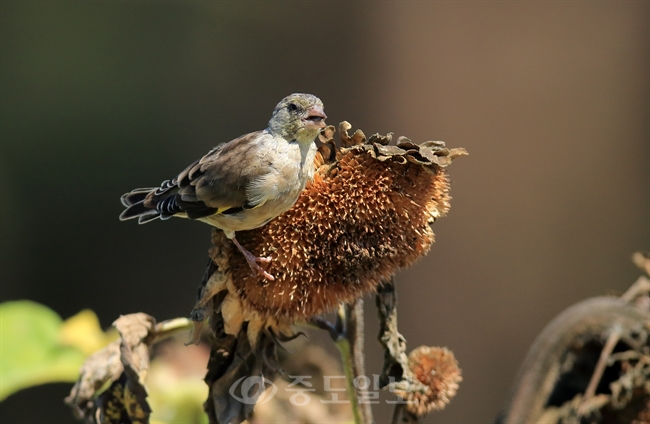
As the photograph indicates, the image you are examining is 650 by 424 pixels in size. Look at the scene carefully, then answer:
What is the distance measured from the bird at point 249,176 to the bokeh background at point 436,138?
177 cm

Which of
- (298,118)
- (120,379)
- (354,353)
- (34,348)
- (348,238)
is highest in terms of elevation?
(298,118)

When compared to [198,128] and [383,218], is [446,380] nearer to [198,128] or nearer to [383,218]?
[383,218]

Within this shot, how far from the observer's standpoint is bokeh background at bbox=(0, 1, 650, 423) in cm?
352

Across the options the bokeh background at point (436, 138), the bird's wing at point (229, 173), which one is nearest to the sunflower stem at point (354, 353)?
the bird's wing at point (229, 173)

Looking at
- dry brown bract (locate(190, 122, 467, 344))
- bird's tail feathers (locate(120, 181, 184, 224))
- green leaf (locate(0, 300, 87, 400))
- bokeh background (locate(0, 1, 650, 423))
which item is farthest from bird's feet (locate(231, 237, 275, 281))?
bokeh background (locate(0, 1, 650, 423))

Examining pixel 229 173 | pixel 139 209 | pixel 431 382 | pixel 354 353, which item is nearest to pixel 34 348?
pixel 139 209

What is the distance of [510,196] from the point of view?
3.55m

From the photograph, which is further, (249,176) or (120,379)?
(249,176)

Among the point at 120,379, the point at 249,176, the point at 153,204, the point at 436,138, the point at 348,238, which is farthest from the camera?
the point at 436,138

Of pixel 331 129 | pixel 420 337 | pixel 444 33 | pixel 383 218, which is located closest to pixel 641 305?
pixel 383 218

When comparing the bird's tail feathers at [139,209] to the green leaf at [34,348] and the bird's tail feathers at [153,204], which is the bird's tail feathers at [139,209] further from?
the green leaf at [34,348]

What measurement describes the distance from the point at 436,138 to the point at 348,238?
2.17 meters

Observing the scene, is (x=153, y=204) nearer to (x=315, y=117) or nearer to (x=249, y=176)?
(x=249, y=176)

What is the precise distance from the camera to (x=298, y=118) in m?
1.68
